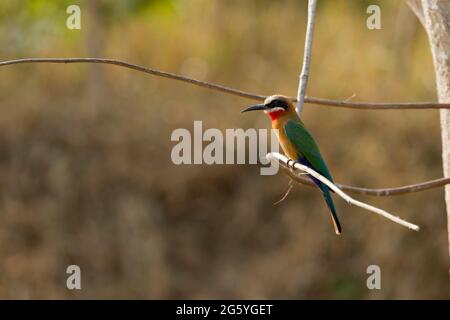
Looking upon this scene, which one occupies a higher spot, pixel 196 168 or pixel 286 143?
pixel 196 168

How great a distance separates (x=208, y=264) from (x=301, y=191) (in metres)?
1.22

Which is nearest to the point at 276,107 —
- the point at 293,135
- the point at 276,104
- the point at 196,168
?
the point at 276,104

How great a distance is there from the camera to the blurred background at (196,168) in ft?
28.7

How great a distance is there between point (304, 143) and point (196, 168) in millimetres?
4708

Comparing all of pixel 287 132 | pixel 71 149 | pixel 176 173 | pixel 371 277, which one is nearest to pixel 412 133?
pixel 371 277

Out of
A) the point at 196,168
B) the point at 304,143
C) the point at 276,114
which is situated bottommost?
the point at 304,143

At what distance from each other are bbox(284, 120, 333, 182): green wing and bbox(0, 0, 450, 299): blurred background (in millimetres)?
4173

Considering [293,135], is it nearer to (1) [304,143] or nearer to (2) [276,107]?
(1) [304,143]

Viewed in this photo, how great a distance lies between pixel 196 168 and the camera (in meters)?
9.30

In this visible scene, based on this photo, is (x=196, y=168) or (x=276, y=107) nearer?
(x=276, y=107)

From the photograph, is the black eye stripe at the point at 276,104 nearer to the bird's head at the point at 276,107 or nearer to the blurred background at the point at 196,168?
the bird's head at the point at 276,107

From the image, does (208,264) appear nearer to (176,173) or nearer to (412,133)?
(176,173)

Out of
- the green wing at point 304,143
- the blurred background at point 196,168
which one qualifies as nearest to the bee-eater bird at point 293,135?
the green wing at point 304,143

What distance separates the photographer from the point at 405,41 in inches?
406
